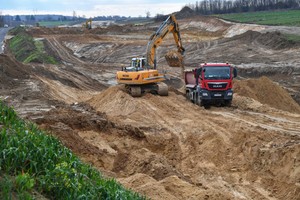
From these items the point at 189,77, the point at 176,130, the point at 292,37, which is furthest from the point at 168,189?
the point at 292,37

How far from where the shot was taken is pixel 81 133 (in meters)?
17.5

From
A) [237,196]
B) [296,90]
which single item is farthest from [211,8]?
[237,196]

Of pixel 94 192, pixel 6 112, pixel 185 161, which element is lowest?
pixel 185 161

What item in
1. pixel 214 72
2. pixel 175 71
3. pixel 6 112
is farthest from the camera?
pixel 175 71

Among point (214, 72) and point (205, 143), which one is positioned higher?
point (214, 72)

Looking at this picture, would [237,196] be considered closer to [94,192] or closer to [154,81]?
[94,192]

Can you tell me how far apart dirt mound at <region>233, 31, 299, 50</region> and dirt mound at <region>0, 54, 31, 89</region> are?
25675 millimetres

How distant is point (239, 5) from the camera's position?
139000 mm

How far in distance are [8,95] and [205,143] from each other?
40.1 feet

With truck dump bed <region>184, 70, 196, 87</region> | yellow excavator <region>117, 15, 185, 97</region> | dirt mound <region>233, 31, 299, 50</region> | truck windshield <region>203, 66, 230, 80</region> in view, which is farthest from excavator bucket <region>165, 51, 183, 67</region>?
dirt mound <region>233, 31, 299, 50</region>

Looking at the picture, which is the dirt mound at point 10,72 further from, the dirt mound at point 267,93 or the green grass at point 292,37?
the green grass at point 292,37

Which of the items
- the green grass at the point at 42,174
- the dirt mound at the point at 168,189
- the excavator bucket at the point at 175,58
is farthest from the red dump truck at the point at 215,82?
the green grass at the point at 42,174

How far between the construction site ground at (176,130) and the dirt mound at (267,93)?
2.3 inches

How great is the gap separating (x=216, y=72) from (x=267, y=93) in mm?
5405
